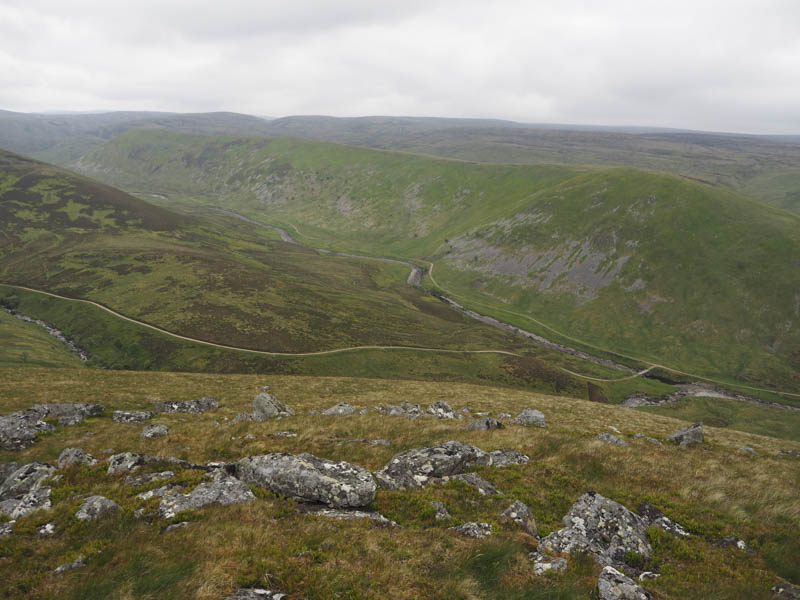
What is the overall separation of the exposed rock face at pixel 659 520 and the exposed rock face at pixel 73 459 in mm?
25571

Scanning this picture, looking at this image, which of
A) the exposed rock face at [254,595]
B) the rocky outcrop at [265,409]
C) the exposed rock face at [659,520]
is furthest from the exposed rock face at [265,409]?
the exposed rock face at [659,520]

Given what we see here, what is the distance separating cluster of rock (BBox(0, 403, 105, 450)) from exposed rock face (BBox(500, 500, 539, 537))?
2845cm

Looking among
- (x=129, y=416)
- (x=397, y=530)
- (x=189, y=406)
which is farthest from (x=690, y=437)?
(x=129, y=416)

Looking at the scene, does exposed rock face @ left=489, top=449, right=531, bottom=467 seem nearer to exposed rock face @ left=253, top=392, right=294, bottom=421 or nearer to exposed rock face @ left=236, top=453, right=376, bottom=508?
exposed rock face @ left=236, top=453, right=376, bottom=508

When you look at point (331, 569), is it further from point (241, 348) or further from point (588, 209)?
point (588, 209)

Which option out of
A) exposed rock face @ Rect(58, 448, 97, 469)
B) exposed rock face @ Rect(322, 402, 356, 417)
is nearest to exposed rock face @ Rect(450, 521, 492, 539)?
exposed rock face @ Rect(58, 448, 97, 469)

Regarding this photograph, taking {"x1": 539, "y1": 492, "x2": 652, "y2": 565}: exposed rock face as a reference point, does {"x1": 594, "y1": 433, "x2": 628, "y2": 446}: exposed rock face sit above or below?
below

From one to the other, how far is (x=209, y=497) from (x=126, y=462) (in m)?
6.59

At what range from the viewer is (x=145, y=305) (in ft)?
A: 376

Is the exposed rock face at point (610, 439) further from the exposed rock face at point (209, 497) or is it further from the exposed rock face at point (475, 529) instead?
the exposed rock face at point (209, 497)

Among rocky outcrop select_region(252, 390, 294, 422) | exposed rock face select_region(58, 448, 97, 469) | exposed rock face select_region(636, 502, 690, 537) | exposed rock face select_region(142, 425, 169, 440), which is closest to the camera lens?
exposed rock face select_region(636, 502, 690, 537)

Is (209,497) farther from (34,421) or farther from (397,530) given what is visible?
(34,421)

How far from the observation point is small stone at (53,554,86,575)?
10.2 metres

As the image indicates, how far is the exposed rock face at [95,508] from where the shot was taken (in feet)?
42.7
